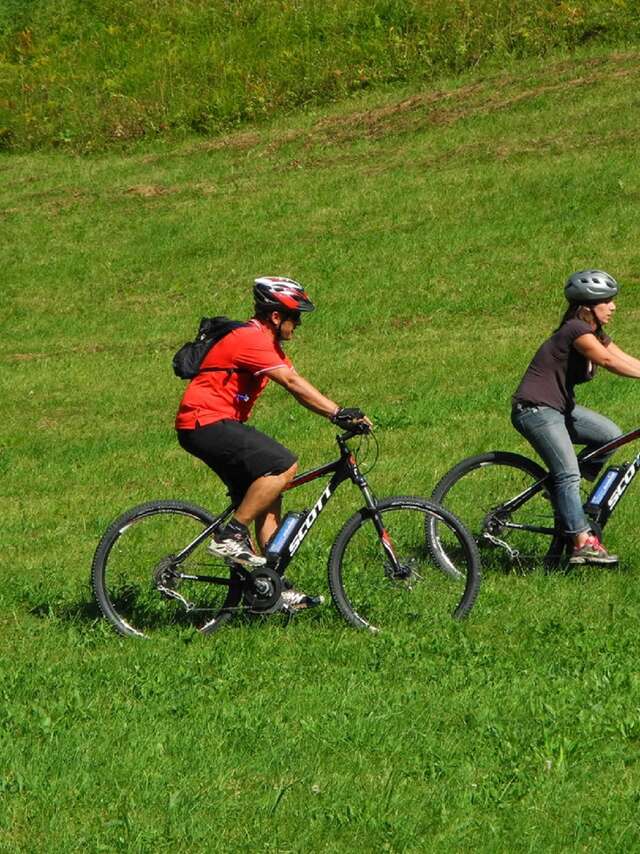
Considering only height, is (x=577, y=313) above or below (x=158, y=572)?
above

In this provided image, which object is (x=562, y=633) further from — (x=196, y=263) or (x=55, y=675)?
(x=196, y=263)

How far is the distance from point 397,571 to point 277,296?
189 cm

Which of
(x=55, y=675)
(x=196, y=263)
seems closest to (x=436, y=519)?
(x=55, y=675)

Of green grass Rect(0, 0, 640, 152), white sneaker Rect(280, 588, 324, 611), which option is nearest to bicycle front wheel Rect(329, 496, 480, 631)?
white sneaker Rect(280, 588, 324, 611)

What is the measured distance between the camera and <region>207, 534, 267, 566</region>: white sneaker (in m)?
8.29

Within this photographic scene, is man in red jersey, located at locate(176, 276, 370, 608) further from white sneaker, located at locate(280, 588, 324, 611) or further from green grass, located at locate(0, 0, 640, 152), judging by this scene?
green grass, located at locate(0, 0, 640, 152)

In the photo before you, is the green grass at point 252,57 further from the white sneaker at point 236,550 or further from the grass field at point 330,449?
the white sneaker at point 236,550

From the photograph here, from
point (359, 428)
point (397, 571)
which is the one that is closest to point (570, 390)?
point (397, 571)

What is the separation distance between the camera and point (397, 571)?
8492 mm

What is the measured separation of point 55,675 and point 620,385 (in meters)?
9.71

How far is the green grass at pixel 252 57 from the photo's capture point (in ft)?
110

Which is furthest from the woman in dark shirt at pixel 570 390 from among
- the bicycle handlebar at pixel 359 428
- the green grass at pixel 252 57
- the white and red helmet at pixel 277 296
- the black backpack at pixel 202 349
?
the green grass at pixel 252 57

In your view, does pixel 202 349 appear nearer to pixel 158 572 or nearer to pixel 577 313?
pixel 158 572

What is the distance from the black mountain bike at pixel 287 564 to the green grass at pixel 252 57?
26.5m
